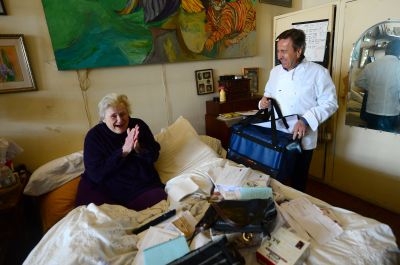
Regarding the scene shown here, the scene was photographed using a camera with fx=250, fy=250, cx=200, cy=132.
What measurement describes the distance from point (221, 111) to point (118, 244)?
168 centimetres

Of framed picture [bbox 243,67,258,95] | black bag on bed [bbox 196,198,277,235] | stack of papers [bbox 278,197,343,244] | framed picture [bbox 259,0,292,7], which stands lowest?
stack of papers [bbox 278,197,343,244]

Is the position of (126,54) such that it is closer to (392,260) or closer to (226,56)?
(226,56)

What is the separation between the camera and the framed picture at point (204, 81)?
2477mm

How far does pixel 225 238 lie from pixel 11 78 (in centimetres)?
178

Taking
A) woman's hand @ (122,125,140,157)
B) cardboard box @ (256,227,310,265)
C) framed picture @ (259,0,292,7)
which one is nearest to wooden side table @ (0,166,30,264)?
woman's hand @ (122,125,140,157)

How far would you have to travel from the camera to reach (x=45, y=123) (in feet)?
6.25

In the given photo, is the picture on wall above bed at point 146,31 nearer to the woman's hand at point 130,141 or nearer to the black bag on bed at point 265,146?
the woman's hand at point 130,141

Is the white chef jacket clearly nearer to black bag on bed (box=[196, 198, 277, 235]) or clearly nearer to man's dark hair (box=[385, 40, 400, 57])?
man's dark hair (box=[385, 40, 400, 57])

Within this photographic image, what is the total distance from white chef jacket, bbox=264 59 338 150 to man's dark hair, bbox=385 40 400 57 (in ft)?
2.18

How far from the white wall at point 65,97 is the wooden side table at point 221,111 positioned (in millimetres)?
135

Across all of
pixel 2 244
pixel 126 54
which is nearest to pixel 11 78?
pixel 126 54

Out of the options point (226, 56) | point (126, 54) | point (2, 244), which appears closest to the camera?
point (2, 244)

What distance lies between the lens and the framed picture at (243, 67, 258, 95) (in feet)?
8.99

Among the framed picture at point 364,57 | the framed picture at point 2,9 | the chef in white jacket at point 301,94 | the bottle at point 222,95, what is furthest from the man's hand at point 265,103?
the framed picture at point 2,9
